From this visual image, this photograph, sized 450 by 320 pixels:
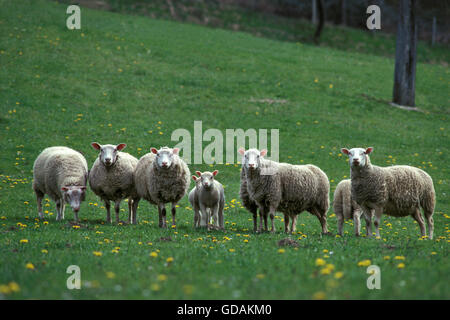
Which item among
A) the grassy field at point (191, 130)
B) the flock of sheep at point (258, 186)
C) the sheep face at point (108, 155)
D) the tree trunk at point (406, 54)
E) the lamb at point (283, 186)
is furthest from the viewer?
the tree trunk at point (406, 54)

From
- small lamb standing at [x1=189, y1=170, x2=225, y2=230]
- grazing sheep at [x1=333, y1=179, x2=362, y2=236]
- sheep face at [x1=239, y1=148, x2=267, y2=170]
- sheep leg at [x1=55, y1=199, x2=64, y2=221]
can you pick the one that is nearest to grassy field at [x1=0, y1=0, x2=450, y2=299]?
sheep leg at [x1=55, y1=199, x2=64, y2=221]

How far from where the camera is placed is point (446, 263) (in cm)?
643

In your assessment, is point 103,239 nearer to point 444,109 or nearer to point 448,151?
point 448,151

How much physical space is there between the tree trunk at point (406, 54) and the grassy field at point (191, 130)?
4.72ft

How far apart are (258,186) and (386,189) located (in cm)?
312

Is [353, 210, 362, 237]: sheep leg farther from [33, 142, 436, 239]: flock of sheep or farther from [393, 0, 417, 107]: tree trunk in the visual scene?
[393, 0, 417, 107]: tree trunk

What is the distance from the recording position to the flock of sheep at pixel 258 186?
11.2 metres

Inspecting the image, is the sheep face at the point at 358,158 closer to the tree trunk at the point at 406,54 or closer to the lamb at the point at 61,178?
the lamb at the point at 61,178

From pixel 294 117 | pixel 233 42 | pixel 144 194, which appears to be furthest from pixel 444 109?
pixel 144 194

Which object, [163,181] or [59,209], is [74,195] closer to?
[59,209]

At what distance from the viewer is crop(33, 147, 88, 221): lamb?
460 inches

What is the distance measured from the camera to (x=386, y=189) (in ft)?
36.7

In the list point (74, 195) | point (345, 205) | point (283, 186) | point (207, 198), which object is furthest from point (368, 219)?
point (74, 195)

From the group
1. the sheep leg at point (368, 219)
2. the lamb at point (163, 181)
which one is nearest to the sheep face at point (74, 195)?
the lamb at point (163, 181)
